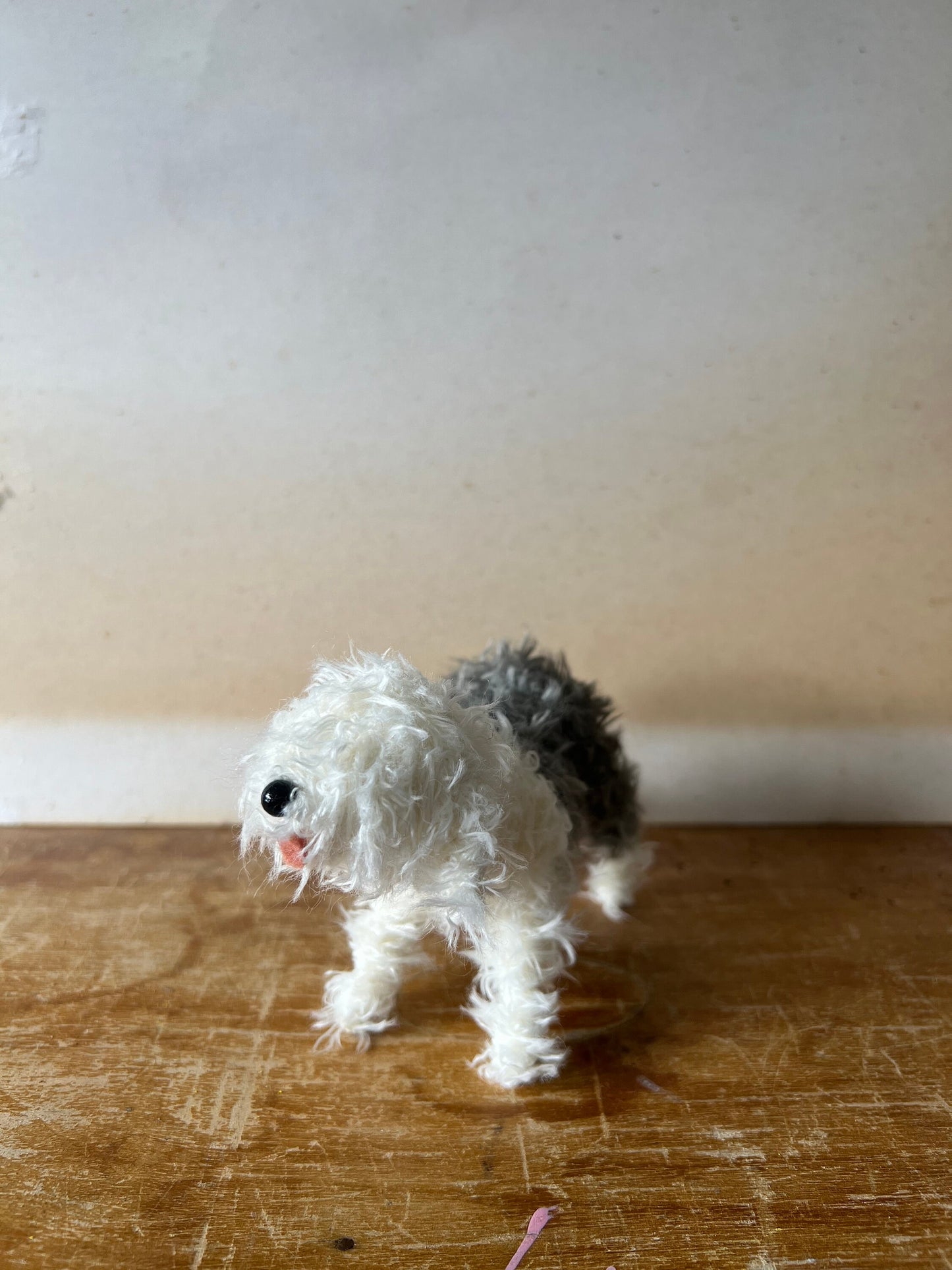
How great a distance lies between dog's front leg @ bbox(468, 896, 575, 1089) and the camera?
0.79 meters

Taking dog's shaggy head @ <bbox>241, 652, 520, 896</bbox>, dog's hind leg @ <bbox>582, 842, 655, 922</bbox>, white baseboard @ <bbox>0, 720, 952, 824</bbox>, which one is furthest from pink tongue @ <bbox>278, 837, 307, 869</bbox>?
white baseboard @ <bbox>0, 720, 952, 824</bbox>

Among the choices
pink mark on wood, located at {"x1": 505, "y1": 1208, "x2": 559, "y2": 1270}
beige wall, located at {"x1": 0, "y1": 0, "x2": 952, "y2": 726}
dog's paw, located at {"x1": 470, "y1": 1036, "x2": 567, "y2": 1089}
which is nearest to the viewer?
pink mark on wood, located at {"x1": 505, "y1": 1208, "x2": 559, "y2": 1270}

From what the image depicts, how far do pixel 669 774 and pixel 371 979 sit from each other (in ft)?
1.91

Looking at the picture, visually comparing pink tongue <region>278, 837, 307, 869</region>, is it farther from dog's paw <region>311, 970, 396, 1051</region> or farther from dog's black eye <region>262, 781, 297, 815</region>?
dog's paw <region>311, 970, 396, 1051</region>

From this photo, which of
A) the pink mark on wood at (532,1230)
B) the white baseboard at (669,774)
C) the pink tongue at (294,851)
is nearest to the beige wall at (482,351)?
the white baseboard at (669,774)

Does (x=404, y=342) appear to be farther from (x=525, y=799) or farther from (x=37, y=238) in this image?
(x=525, y=799)

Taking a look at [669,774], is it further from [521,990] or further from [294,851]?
[294,851]

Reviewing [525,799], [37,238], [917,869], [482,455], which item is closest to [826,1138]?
[525,799]

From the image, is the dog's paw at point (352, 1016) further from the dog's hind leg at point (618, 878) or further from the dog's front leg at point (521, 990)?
the dog's hind leg at point (618, 878)

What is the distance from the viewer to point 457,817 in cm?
68

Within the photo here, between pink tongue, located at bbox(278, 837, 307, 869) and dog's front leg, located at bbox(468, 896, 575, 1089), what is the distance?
8.1 inches

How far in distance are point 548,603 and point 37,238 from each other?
2.48ft

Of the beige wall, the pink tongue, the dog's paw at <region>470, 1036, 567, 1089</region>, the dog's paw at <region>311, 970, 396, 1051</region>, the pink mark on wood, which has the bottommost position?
the pink mark on wood

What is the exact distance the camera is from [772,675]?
126cm
